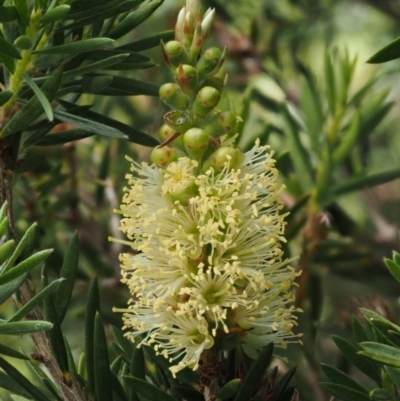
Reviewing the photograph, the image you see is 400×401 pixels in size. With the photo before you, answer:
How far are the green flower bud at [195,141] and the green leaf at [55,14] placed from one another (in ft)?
0.52

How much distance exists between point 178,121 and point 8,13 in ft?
0.62

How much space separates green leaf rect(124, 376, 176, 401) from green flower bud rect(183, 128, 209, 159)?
0.74 feet

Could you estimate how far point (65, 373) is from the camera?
69 cm

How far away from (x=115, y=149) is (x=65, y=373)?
806 mm

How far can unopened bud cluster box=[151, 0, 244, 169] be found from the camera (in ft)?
2.23

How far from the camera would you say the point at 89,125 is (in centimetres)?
68

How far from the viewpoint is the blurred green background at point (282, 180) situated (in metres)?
1.14

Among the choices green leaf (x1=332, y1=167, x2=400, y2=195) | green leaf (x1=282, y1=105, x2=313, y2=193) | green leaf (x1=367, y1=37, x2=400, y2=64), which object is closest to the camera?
green leaf (x1=367, y1=37, x2=400, y2=64)

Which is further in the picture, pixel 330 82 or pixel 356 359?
pixel 330 82

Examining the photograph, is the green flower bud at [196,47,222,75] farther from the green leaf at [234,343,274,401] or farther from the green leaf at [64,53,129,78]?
the green leaf at [234,343,274,401]

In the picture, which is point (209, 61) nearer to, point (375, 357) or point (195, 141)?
point (195, 141)

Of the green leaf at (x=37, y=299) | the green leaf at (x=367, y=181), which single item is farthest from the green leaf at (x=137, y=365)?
the green leaf at (x=367, y=181)

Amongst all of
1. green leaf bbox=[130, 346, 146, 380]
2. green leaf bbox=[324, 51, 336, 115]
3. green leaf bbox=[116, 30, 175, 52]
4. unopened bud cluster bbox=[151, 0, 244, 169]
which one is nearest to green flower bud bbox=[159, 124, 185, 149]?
unopened bud cluster bbox=[151, 0, 244, 169]

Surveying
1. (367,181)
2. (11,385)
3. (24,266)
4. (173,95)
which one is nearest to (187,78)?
(173,95)
